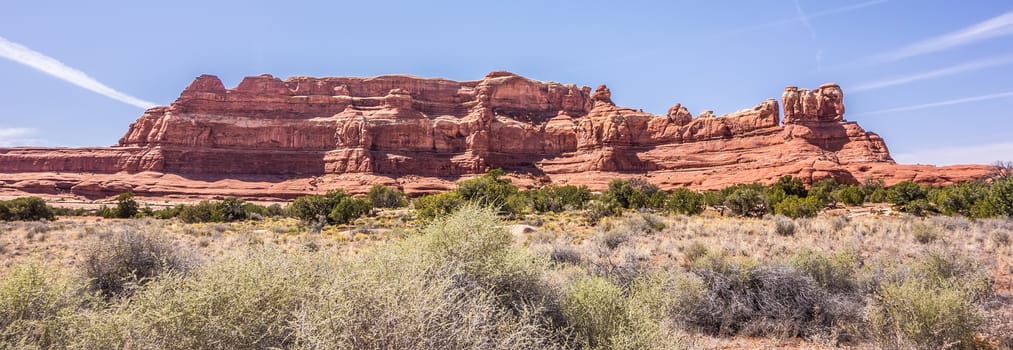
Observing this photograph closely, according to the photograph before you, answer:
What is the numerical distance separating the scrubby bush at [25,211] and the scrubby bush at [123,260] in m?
30.6

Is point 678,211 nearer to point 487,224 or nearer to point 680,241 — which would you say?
point 680,241

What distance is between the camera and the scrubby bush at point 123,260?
666 cm

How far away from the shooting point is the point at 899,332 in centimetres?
459

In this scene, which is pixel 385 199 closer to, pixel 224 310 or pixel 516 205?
pixel 516 205

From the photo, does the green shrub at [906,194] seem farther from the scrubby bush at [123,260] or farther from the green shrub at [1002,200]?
the scrubby bush at [123,260]

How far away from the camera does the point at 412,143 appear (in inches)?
2867

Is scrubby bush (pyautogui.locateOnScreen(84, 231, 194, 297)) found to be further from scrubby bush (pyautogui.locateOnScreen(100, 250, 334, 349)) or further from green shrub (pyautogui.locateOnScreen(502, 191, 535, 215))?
green shrub (pyautogui.locateOnScreen(502, 191, 535, 215))

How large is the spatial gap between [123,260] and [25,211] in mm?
32355

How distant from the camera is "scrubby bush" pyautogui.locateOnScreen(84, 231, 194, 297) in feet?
21.9

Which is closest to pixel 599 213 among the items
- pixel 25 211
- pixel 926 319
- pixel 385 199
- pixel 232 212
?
pixel 926 319

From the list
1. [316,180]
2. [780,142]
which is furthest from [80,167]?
[780,142]

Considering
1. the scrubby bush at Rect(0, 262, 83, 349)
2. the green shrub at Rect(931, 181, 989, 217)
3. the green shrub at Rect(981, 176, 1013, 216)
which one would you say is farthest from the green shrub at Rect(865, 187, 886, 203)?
the scrubby bush at Rect(0, 262, 83, 349)

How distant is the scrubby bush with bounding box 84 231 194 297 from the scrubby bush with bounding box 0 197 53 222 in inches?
1206

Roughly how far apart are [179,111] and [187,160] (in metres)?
10.2
